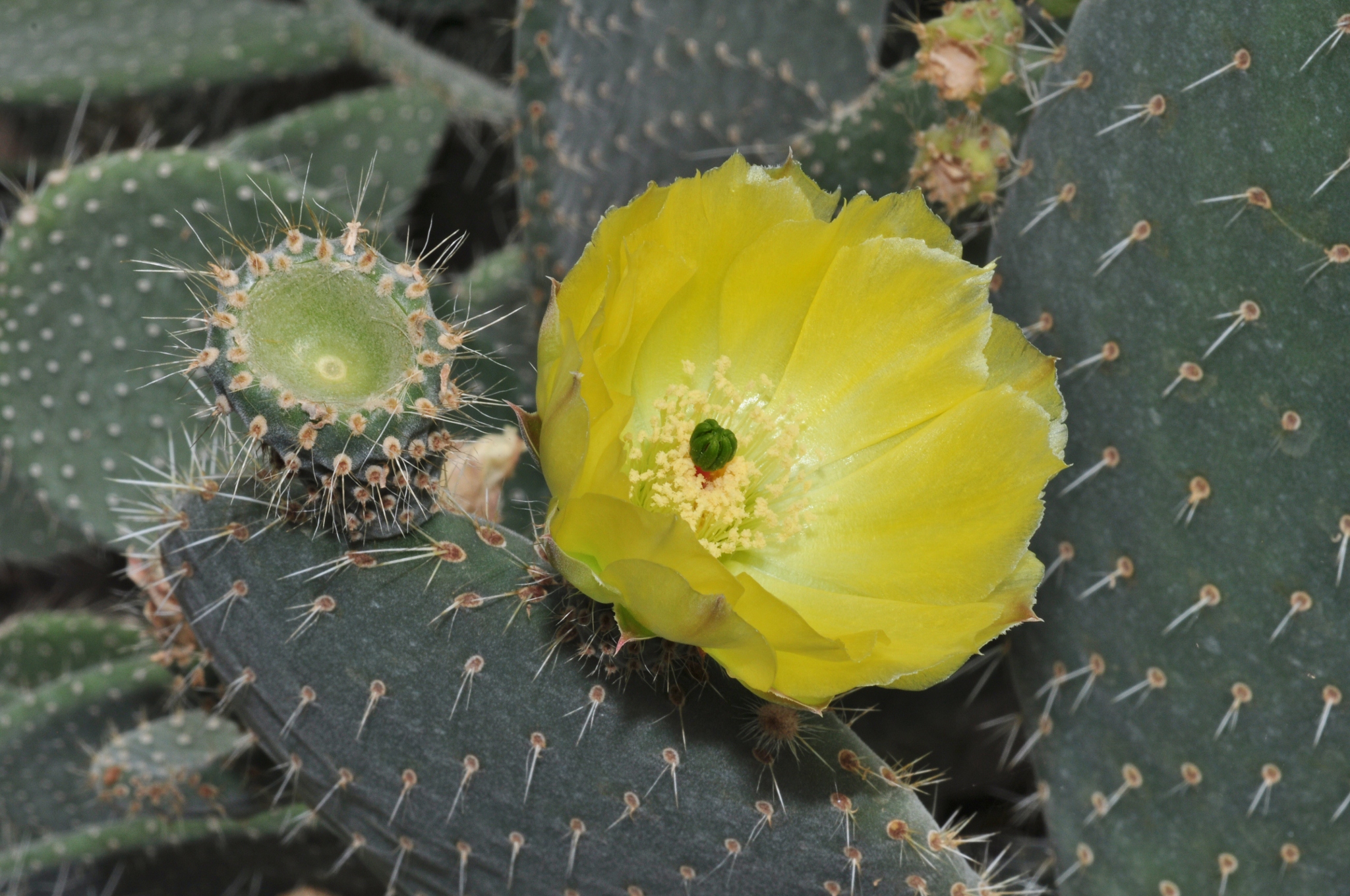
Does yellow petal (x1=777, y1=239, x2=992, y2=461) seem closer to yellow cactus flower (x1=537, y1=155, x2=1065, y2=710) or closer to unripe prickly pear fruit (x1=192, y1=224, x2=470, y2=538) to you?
yellow cactus flower (x1=537, y1=155, x2=1065, y2=710)

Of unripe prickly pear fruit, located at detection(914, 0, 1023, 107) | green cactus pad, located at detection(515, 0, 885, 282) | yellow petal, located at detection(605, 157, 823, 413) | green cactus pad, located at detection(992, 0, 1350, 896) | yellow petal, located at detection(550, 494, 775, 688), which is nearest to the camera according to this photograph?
yellow petal, located at detection(550, 494, 775, 688)

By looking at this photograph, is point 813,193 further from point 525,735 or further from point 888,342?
point 525,735

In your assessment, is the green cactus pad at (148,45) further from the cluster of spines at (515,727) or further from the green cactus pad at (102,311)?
the cluster of spines at (515,727)

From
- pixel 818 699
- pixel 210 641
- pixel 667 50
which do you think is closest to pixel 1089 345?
pixel 818 699

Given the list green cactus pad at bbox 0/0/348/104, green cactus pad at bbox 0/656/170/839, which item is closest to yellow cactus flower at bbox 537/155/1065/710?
green cactus pad at bbox 0/656/170/839

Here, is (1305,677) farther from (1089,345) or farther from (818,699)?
(818,699)

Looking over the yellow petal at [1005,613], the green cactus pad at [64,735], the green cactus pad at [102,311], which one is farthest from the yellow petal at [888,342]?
the green cactus pad at [64,735]
